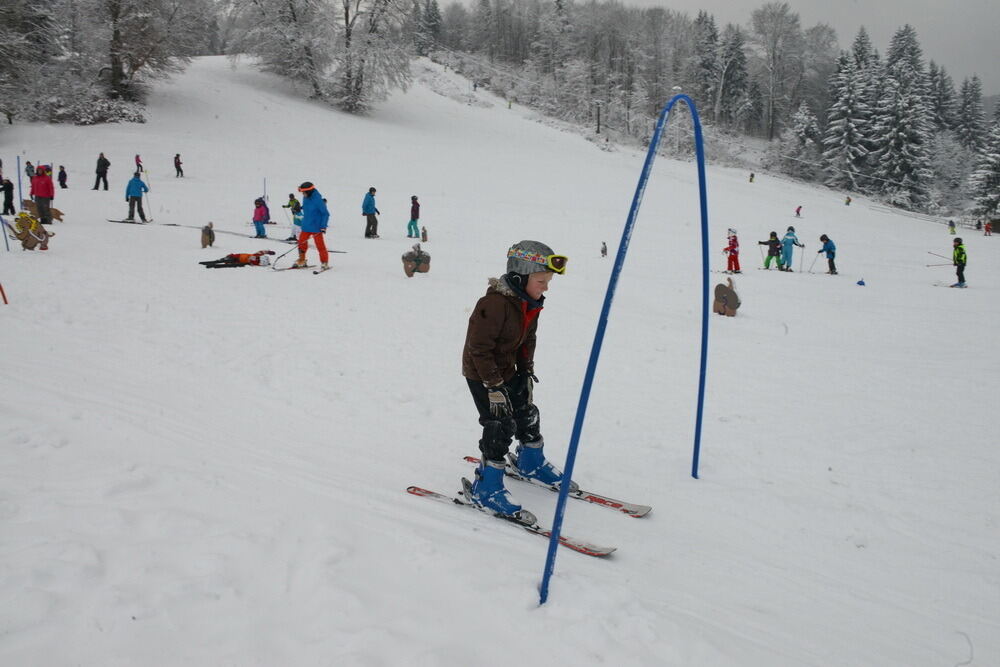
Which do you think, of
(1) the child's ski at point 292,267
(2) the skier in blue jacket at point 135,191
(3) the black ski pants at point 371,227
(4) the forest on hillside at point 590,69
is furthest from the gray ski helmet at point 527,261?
(4) the forest on hillside at point 590,69

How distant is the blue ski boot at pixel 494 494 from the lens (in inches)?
165

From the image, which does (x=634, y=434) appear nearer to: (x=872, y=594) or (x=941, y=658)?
(x=872, y=594)

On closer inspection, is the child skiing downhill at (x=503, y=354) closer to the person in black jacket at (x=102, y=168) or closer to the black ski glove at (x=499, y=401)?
the black ski glove at (x=499, y=401)

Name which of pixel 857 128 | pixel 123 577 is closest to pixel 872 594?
pixel 123 577

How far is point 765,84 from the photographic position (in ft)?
250

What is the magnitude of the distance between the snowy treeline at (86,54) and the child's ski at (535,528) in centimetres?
3562

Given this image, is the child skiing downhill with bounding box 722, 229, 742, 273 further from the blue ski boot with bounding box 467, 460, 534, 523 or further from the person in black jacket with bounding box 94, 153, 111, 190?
the person in black jacket with bounding box 94, 153, 111, 190

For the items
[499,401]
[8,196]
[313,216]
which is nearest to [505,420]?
[499,401]

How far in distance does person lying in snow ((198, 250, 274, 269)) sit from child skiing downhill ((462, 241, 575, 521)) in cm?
1022

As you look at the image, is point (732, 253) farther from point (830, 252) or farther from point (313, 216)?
point (313, 216)

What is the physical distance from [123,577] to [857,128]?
6807cm

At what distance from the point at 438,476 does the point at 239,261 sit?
9.91 metres

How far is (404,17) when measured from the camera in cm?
4494

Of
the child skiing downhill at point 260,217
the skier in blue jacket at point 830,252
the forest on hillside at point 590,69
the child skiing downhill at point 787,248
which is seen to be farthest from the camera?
the forest on hillside at point 590,69
